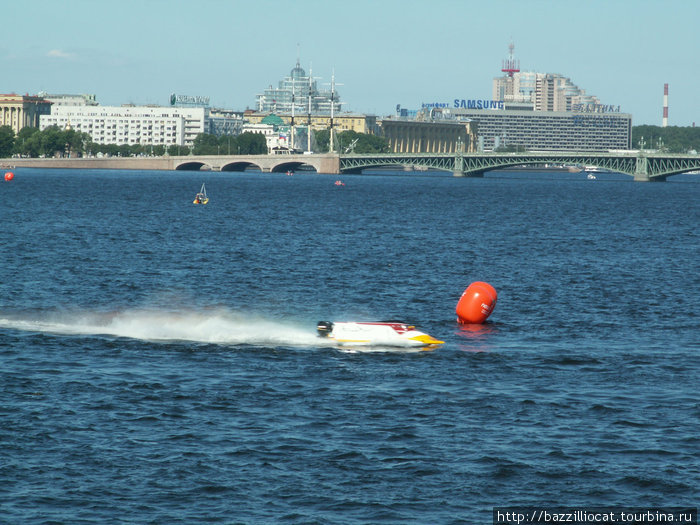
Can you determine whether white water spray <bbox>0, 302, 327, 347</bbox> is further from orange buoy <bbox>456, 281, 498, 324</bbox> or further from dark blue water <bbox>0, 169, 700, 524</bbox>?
orange buoy <bbox>456, 281, 498, 324</bbox>

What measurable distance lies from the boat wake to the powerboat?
71 cm

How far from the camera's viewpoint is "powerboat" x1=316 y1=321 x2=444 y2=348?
35.3 metres

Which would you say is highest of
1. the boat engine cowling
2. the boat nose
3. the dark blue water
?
the boat engine cowling

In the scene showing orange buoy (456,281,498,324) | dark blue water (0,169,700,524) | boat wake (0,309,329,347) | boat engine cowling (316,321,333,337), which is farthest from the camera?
orange buoy (456,281,498,324)

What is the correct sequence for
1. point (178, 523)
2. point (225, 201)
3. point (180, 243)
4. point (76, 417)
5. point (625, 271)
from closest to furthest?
point (178, 523) → point (76, 417) → point (625, 271) → point (180, 243) → point (225, 201)

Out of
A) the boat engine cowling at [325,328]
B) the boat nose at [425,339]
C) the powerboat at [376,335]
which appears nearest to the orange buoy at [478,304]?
the boat nose at [425,339]

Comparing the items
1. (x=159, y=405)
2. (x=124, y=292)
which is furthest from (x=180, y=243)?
(x=159, y=405)

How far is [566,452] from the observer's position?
24125mm

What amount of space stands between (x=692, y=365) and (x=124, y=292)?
80.6 feet

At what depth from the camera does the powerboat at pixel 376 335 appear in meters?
35.3

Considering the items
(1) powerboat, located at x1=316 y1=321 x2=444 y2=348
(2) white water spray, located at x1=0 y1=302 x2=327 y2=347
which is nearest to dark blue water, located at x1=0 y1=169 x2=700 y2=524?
(2) white water spray, located at x1=0 y1=302 x2=327 y2=347

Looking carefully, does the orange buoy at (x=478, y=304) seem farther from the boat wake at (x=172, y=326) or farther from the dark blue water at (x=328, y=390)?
the boat wake at (x=172, y=326)

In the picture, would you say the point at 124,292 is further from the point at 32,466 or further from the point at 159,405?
the point at 32,466

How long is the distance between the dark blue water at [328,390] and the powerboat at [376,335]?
0.63 m
